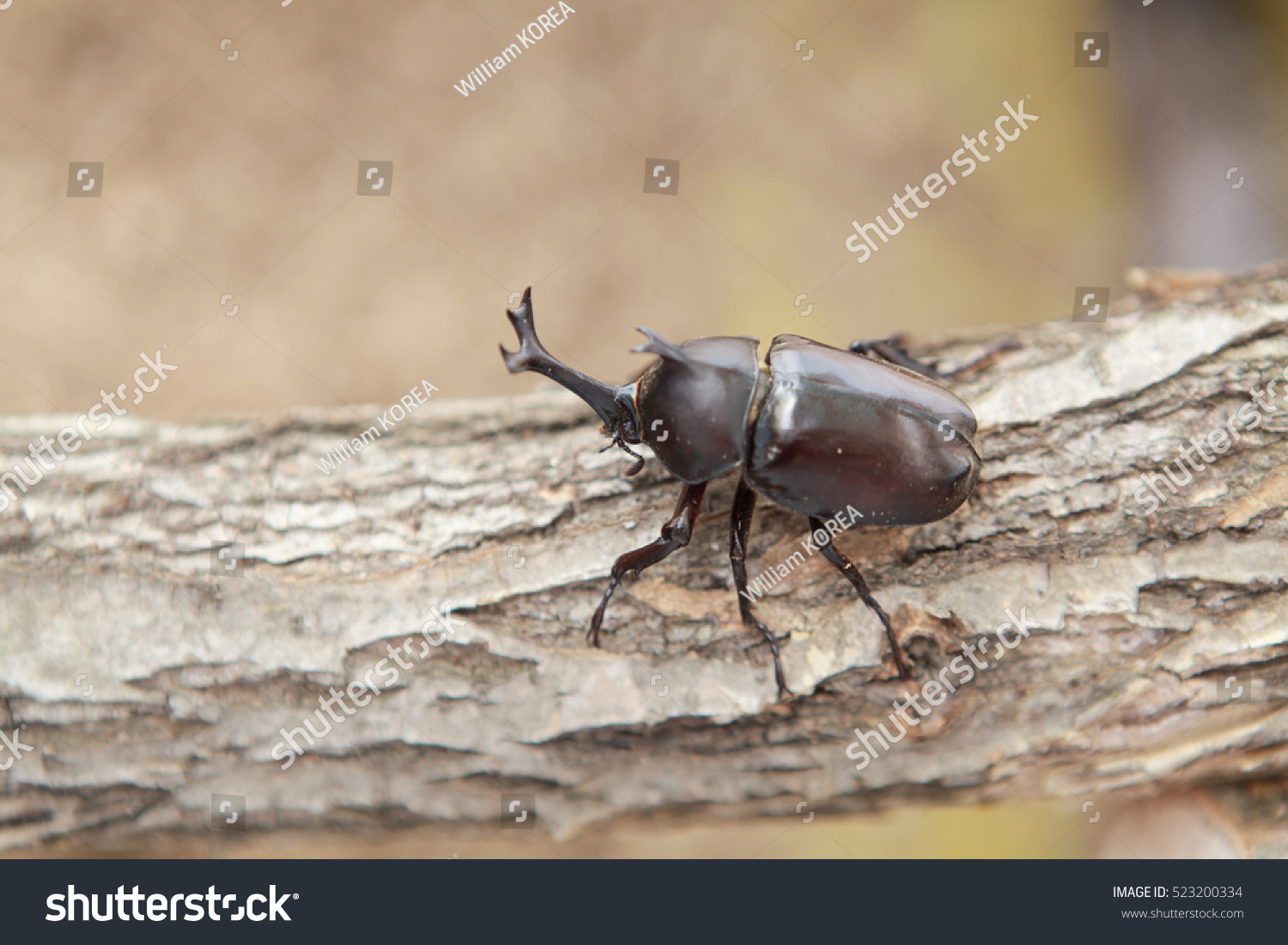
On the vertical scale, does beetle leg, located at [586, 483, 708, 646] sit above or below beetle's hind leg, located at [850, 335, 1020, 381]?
below

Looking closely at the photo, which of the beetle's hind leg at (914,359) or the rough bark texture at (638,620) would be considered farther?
the beetle's hind leg at (914,359)

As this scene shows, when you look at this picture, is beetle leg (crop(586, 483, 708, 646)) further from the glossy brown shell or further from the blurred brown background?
the blurred brown background

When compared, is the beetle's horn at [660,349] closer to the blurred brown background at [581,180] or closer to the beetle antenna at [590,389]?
the beetle antenna at [590,389]

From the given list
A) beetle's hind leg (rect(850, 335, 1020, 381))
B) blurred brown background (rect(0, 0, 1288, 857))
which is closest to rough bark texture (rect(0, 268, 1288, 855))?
beetle's hind leg (rect(850, 335, 1020, 381))

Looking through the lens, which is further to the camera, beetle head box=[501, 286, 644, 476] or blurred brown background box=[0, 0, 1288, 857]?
blurred brown background box=[0, 0, 1288, 857]

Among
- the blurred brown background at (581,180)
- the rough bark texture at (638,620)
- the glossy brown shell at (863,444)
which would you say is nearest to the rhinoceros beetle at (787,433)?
the glossy brown shell at (863,444)

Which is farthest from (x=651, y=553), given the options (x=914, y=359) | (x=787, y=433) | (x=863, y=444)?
(x=914, y=359)
